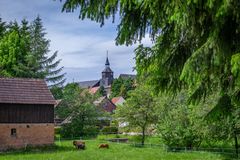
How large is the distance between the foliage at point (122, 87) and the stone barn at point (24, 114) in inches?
2196

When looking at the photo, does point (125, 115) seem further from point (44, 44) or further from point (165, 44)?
point (165, 44)

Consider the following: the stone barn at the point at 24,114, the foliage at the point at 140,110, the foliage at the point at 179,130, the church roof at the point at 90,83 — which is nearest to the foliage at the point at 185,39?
the foliage at the point at 179,130

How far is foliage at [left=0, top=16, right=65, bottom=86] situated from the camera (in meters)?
51.8

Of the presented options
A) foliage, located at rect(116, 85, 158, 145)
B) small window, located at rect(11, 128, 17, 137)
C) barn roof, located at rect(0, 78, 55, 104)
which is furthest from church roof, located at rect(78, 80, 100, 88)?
small window, located at rect(11, 128, 17, 137)

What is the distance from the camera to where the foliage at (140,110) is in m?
40.3

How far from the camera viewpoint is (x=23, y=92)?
36.8 metres

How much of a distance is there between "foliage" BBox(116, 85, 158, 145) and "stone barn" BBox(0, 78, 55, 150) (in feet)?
26.2

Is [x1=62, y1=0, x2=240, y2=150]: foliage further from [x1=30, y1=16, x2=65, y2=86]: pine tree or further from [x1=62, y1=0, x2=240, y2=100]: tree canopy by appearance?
[x1=30, y1=16, x2=65, y2=86]: pine tree

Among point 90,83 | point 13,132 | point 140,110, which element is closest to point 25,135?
point 13,132

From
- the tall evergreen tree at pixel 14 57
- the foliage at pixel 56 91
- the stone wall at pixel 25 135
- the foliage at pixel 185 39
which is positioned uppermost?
the tall evergreen tree at pixel 14 57

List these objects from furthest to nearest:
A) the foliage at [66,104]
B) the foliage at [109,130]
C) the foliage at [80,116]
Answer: the foliage at [109,130] → the foliage at [66,104] → the foliage at [80,116]

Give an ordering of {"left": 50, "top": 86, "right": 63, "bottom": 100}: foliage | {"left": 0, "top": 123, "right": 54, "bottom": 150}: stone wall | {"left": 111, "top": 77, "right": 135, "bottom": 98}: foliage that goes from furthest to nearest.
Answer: {"left": 111, "top": 77, "right": 135, "bottom": 98}: foliage < {"left": 50, "top": 86, "right": 63, "bottom": 100}: foliage < {"left": 0, "top": 123, "right": 54, "bottom": 150}: stone wall

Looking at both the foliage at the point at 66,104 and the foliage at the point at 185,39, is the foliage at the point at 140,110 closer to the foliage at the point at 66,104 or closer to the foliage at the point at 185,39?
the foliage at the point at 66,104

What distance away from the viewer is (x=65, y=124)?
162ft
